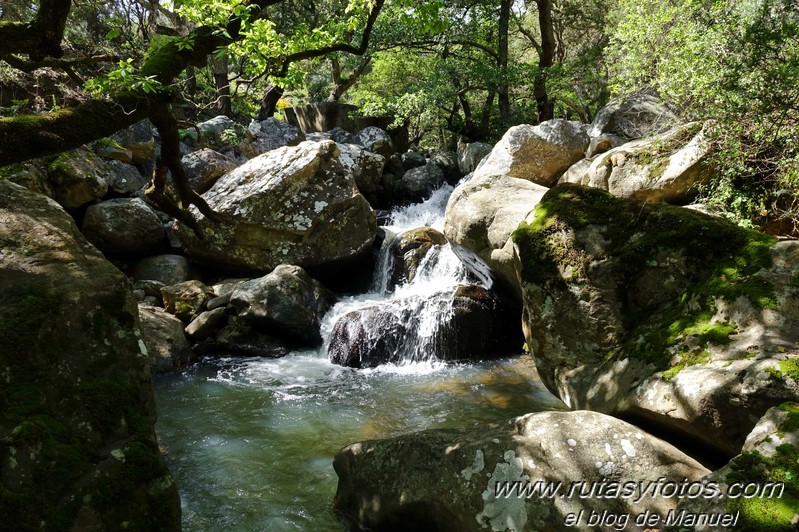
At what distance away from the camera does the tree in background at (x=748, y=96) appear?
5680 millimetres

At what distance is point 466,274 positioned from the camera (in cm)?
1128

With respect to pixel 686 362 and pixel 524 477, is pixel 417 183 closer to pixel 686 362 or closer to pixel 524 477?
pixel 686 362

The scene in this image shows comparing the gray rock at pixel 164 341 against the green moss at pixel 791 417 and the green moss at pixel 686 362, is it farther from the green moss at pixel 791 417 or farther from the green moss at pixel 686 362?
the green moss at pixel 791 417

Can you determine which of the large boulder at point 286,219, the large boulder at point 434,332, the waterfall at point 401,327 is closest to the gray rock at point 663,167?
the waterfall at point 401,327

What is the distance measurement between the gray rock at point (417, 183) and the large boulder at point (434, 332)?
751cm

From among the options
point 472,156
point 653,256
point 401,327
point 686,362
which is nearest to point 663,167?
point 653,256

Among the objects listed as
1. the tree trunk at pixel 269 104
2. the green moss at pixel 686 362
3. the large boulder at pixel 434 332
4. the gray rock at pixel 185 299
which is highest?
the tree trunk at pixel 269 104

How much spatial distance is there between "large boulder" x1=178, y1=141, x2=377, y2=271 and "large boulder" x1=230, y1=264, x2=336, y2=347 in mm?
1326

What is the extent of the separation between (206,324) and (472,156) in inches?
442

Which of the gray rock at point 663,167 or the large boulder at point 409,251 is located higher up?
the gray rock at point 663,167

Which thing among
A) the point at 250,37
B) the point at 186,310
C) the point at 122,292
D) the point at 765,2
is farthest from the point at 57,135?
the point at 765,2

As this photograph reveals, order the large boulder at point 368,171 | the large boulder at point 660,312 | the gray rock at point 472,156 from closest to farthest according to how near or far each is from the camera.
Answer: the large boulder at point 660,312 < the large boulder at point 368,171 < the gray rock at point 472,156

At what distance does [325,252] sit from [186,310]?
11.2ft

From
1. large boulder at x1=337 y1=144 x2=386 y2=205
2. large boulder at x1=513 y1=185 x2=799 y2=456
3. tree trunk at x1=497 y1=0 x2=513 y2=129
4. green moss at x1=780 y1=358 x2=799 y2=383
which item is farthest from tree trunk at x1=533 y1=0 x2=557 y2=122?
green moss at x1=780 y1=358 x2=799 y2=383
